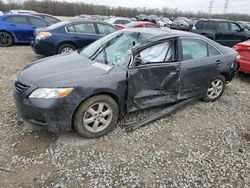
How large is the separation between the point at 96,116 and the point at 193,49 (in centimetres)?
228

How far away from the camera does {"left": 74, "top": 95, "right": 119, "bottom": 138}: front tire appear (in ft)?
10.3

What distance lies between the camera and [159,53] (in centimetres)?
376

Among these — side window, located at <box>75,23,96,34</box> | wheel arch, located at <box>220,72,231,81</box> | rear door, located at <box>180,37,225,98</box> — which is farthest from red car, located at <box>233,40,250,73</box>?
side window, located at <box>75,23,96,34</box>

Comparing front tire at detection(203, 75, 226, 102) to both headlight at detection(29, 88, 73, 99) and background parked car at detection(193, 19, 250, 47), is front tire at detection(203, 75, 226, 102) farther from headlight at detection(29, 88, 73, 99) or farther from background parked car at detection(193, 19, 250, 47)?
background parked car at detection(193, 19, 250, 47)

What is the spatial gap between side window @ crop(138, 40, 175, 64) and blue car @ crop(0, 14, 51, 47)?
7896mm

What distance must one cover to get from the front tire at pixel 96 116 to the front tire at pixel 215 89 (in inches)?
90.9

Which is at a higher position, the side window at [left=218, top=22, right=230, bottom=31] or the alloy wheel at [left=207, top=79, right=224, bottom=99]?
the side window at [left=218, top=22, right=230, bottom=31]

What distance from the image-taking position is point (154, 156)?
10.1ft

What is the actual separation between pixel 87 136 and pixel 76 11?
60.0 meters

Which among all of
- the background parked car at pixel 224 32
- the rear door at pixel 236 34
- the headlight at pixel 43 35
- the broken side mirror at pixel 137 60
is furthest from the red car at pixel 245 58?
the headlight at pixel 43 35

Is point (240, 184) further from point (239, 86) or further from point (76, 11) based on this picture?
point (76, 11)

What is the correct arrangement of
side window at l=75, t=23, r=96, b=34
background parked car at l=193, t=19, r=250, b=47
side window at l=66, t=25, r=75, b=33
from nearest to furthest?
1. side window at l=66, t=25, r=75, b=33
2. side window at l=75, t=23, r=96, b=34
3. background parked car at l=193, t=19, r=250, b=47

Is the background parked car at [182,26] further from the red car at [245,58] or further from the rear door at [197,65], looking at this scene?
the rear door at [197,65]

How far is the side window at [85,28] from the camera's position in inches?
310
